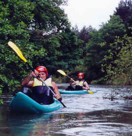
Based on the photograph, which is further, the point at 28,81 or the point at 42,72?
the point at 42,72

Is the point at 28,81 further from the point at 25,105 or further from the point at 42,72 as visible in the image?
the point at 25,105

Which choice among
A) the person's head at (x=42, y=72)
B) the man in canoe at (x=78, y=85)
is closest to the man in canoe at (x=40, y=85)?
the person's head at (x=42, y=72)

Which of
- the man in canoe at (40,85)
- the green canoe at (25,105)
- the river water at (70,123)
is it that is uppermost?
the man in canoe at (40,85)

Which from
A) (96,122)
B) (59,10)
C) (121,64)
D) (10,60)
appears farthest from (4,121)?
(59,10)

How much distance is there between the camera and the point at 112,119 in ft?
29.6

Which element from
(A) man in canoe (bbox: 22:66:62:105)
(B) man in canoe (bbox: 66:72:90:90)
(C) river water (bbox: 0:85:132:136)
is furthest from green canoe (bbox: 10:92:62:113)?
(B) man in canoe (bbox: 66:72:90:90)

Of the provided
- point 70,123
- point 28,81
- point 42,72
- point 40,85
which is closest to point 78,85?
point 42,72

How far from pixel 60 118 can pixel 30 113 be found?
0.89 meters

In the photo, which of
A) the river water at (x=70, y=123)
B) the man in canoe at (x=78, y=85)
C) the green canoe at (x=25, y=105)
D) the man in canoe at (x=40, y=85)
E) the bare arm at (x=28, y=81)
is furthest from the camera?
the man in canoe at (x=78, y=85)

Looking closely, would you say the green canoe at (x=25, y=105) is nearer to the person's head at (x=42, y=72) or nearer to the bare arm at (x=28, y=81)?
the bare arm at (x=28, y=81)

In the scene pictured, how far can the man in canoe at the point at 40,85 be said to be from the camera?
9.99 meters

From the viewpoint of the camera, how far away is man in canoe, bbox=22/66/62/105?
393 inches

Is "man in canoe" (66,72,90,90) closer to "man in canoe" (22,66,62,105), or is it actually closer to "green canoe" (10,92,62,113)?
"man in canoe" (22,66,62,105)

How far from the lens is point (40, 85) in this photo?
33.3 ft
